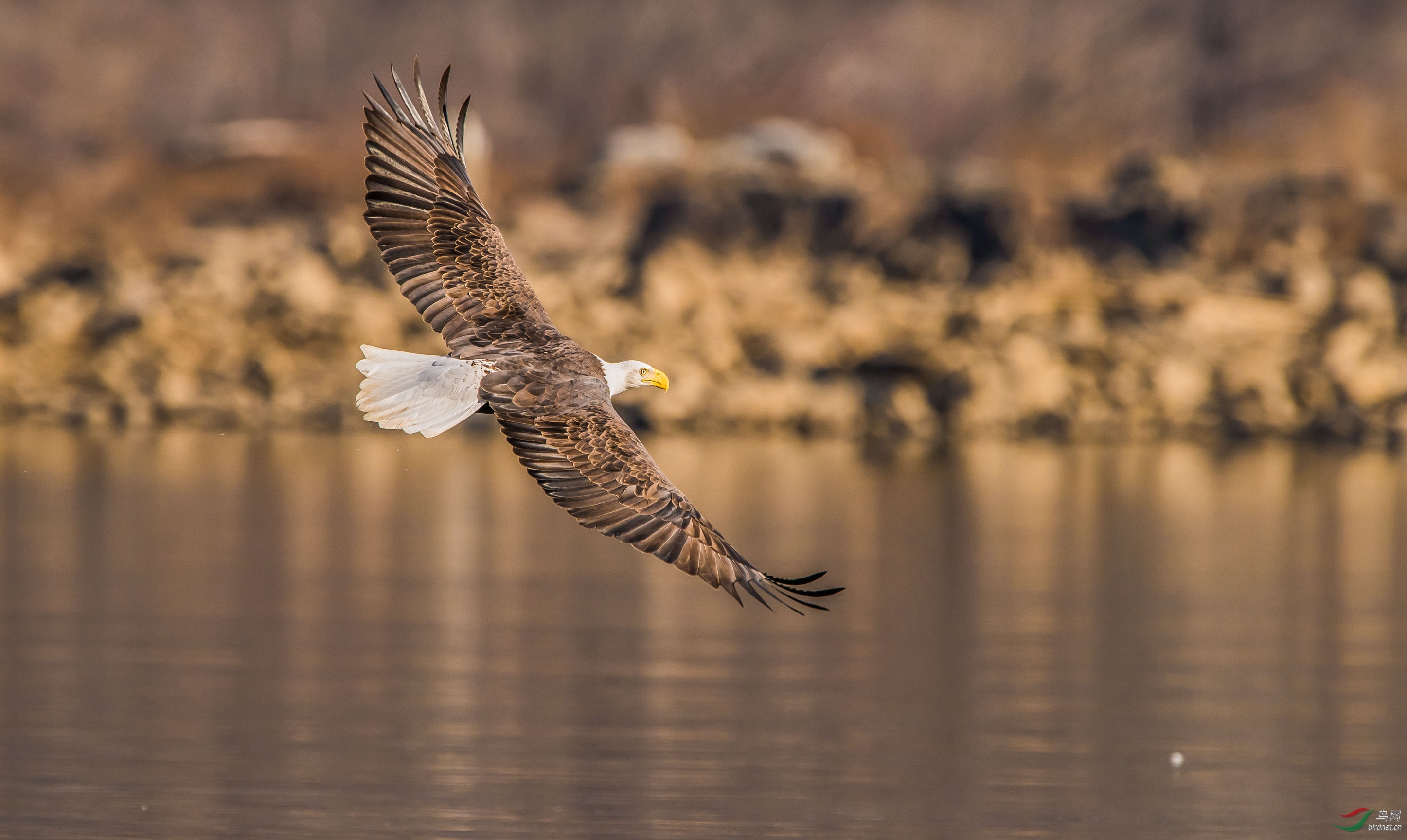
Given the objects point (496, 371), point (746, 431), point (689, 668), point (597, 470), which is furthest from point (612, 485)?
point (746, 431)

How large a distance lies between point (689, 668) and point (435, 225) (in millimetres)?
6512

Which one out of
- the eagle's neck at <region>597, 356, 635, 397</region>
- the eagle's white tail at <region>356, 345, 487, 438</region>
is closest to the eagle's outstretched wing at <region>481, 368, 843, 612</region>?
the eagle's white tail at <region>356, 345, 487, 438</region>

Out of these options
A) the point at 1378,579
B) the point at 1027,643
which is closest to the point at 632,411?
the point at 1378,579

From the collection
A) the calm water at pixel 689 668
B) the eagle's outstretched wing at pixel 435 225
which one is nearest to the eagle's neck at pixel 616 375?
the eagle's outstretched wing at pixel 435 225

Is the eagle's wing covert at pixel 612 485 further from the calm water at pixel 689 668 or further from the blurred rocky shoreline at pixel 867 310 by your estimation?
the blurred rocky shoreline at pixel 867 310

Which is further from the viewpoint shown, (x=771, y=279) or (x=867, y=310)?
(x=771, y=279)

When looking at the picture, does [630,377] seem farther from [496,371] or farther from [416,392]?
[416,392]

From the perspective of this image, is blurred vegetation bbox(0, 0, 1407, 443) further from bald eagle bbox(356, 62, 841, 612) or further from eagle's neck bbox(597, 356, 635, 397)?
eagle's neck bbox(597, 356, 635, 397)

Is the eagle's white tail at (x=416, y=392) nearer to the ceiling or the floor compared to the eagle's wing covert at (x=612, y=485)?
nearer to the ceiling

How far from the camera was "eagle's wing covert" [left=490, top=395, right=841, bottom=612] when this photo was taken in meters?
9.73

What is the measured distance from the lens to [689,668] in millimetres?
16781

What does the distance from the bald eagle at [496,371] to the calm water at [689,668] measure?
2164 millimetres

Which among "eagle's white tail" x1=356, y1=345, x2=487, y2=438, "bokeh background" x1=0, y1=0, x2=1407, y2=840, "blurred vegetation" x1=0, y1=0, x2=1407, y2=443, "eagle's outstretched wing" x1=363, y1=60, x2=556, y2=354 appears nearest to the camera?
"eagle's white tail" x1=356, y1=345, x2=487, y2=438

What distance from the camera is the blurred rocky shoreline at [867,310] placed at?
42562mm
